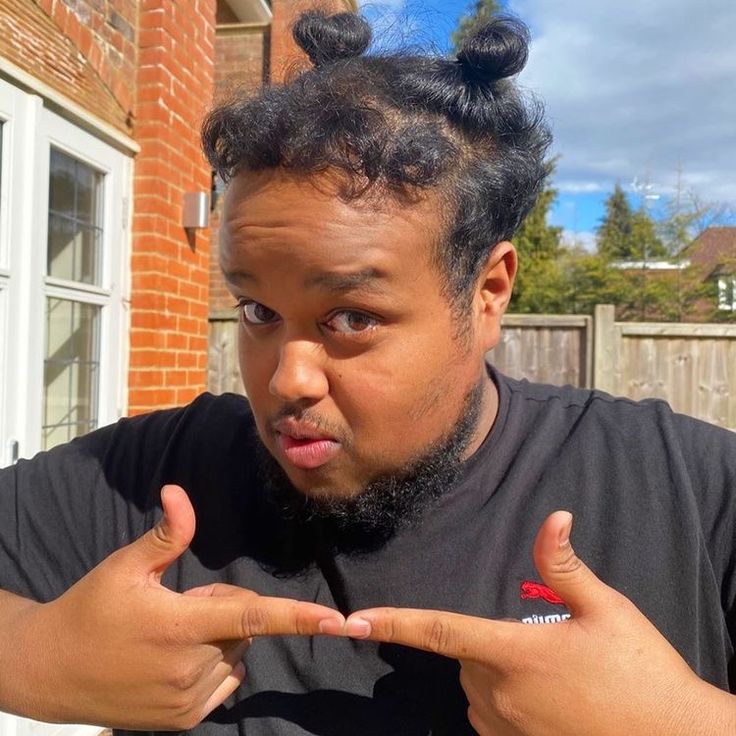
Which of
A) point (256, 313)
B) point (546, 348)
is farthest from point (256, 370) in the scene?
point (546, 348)

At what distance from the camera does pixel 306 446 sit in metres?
1.24

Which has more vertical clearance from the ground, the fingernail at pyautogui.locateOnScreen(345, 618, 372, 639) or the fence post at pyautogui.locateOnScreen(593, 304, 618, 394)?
the fence post at pyautogui.locateOnScreen(593, 304, 618, 394)

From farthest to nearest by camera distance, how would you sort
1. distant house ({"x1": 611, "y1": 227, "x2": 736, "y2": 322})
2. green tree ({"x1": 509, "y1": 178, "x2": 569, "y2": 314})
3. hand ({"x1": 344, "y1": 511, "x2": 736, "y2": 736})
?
green tree ({"x1": 509, "y1": 178, "x2": 569, "y2": 314}), distant house ({"x1": 611, "y1": 227, "x2": 736, "y2": 322}), hand ({"x1": 344, "y1": 511, "x2": 736, "y2": 736})

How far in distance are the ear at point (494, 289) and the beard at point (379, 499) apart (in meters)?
0.12

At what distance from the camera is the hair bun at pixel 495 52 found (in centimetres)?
139

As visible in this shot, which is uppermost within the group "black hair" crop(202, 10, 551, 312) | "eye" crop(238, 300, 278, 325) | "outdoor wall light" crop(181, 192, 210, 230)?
"outdoor wall light" crop(181, 192, 210, 230)

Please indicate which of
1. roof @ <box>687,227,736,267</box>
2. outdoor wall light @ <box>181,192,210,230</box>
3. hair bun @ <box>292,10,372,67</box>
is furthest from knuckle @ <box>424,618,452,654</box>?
roof @ <box>687,227,736,267</box>

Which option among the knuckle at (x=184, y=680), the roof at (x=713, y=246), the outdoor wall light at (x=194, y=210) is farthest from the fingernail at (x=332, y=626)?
the roof at (x=713, y=246)

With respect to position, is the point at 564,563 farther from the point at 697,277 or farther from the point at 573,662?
the point at 697,277

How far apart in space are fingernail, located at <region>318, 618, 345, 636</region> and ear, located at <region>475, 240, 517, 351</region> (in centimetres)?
61

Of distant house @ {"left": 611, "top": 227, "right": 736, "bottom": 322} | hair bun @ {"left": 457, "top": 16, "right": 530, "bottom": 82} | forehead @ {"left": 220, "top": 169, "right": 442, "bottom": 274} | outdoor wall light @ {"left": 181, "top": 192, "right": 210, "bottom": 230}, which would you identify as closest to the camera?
forehead @ {"left": 220, "top": 169, "right": 442, "bottom": 274}

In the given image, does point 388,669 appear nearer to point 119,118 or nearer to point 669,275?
point 119,118

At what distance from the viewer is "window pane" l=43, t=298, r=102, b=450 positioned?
3367 millimetres

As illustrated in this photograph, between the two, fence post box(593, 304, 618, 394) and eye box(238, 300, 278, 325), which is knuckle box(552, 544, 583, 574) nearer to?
eye box(238, 300, 278, 325)
